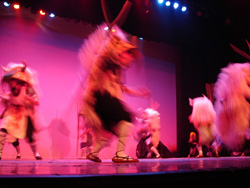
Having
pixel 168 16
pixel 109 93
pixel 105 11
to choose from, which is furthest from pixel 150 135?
pixel 109 93

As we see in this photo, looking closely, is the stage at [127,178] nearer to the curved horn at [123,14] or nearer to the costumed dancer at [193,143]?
the curved horn at [123,14]

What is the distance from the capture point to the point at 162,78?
27.9 feet

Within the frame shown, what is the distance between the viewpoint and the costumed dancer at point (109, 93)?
3.14 m

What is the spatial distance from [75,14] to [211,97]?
4172 mm

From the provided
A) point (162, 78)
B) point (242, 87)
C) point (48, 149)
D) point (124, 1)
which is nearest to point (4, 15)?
point (124, 1)

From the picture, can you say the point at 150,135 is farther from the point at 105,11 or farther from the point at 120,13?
the point at 105,11

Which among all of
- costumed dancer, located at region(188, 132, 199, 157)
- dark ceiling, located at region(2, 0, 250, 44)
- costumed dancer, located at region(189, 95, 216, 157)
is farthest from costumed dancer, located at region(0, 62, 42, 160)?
costumed dancer, located at region(188, 132, 199, 157)

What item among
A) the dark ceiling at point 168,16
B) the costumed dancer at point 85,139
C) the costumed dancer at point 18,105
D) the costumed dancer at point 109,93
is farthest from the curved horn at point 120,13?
the costumed dancer at point 109,93

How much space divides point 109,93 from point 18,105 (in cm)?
232

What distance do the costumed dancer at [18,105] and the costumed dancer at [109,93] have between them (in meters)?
1.90

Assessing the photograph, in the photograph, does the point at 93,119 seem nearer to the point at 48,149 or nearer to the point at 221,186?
the point at 221,186

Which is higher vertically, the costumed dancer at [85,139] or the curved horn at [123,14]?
the curved horn at [123,14]

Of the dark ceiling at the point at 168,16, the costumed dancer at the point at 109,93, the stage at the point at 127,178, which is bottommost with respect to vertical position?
the stage at the point at 127,178

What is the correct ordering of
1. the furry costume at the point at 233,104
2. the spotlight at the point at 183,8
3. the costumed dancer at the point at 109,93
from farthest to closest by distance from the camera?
the spotlight at the point at 183,8 < the furry costume at the point at 233,104 < the costumed dancer at the point at 109,93
